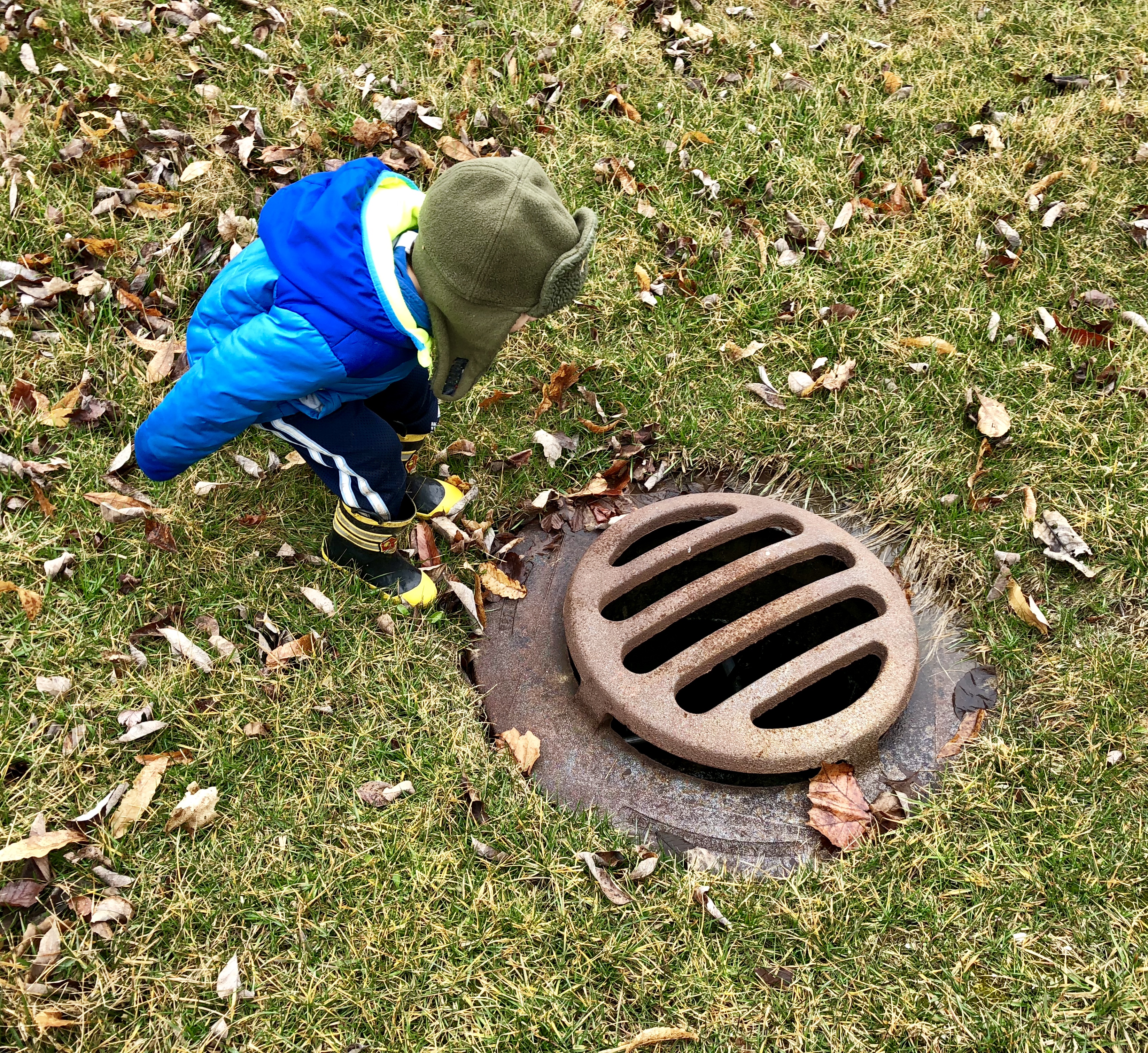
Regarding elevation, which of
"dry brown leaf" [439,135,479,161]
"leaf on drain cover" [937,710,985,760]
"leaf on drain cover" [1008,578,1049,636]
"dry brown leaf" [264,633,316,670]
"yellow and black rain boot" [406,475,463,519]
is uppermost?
"dry brown leaf" [439,135,479,161]

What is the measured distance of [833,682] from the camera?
2.34m

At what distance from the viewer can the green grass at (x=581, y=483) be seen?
5.93 feet

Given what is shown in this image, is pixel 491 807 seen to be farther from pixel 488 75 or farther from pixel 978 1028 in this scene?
pixel 488 75

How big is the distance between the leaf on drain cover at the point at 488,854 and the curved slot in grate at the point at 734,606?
0.70m

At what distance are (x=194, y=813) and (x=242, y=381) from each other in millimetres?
939

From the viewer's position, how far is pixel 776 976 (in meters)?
1.84

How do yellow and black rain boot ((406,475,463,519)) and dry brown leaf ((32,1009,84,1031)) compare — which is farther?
yellow and black rain boot ((406,475,463,519))

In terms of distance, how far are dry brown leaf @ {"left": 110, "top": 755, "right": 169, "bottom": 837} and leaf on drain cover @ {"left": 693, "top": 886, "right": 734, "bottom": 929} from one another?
3.95 ft

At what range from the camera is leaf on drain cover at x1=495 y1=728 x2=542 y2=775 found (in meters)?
2.06

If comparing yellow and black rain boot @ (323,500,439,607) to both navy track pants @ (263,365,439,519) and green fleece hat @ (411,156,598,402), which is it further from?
green fleece hat @ (411,156,598,402)

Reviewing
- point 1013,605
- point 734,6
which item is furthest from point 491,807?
point 734,6

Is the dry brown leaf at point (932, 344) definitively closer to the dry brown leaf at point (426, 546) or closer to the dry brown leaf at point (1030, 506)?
the dry brown leaf at point (1030, 506)

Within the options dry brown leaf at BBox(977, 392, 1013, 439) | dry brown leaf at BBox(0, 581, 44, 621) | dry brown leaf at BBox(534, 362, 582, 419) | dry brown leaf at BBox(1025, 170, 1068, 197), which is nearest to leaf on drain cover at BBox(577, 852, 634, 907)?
dry brown leaf at BBox(534, 362, 582, 419)

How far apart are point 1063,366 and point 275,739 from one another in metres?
2.56
